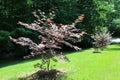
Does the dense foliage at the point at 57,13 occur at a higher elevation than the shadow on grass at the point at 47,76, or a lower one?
lower

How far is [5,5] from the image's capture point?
78.2 ft

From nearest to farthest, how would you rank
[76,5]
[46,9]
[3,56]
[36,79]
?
→ [36,79]
[3,56]
[46,9]
[76,5]

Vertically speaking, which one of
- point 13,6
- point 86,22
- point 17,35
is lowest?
point 86,22

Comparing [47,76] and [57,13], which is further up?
[47,76]

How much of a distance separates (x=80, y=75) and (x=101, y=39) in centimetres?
1155

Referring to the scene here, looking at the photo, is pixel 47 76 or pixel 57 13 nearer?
pixel 47 76

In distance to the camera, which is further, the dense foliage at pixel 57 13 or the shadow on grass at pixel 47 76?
the dense foliage at pixel 57 13

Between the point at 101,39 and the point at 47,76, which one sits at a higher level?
the point at 47,76

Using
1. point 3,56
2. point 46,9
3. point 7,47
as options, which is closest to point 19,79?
point 7,47

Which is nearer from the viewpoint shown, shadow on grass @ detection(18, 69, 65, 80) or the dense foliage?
shadow on grass @ detection(18, 69, 65, 80)

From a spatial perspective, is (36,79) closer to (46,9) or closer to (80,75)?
(80,75)

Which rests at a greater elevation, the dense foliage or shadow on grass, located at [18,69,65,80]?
shadow on grass, located at [18,69,65,80]

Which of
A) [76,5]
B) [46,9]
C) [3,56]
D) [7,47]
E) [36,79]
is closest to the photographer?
[36,79]

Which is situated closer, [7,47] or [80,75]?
[80,75]
